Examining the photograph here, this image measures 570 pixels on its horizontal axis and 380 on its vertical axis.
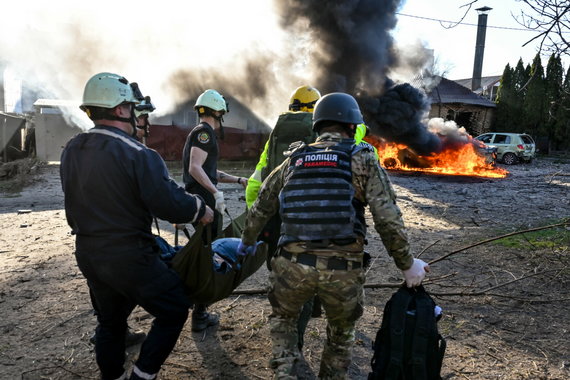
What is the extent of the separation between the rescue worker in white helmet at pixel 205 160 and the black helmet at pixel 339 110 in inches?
52.0

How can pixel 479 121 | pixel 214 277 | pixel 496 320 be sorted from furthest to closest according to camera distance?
pixel 479 121, pixel 496 320, pixel 214 277

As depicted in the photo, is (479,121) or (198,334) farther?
(479,121)

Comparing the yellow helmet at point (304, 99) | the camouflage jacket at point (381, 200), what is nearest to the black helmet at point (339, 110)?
the camouflage jacket at point (381, 200)

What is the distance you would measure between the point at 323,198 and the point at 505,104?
110 feet

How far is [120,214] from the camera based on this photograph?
6.98 feet

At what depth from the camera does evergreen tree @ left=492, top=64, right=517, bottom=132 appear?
3012 centimetres

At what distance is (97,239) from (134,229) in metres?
0.19

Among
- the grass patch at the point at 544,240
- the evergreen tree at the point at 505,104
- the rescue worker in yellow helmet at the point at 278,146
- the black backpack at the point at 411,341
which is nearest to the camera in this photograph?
the black backpack at the point at 411,341

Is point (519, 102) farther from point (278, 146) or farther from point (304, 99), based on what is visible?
point (278, 146)

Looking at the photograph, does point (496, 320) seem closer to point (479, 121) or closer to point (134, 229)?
point (134, 229)

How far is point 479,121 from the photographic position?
31750 mm

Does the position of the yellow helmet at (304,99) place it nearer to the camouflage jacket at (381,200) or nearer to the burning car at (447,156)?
the camouflage jacket at (381,200)

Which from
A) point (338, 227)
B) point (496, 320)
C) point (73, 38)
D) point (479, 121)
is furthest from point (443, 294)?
point (479, 121)

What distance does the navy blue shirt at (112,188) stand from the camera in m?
2.09
